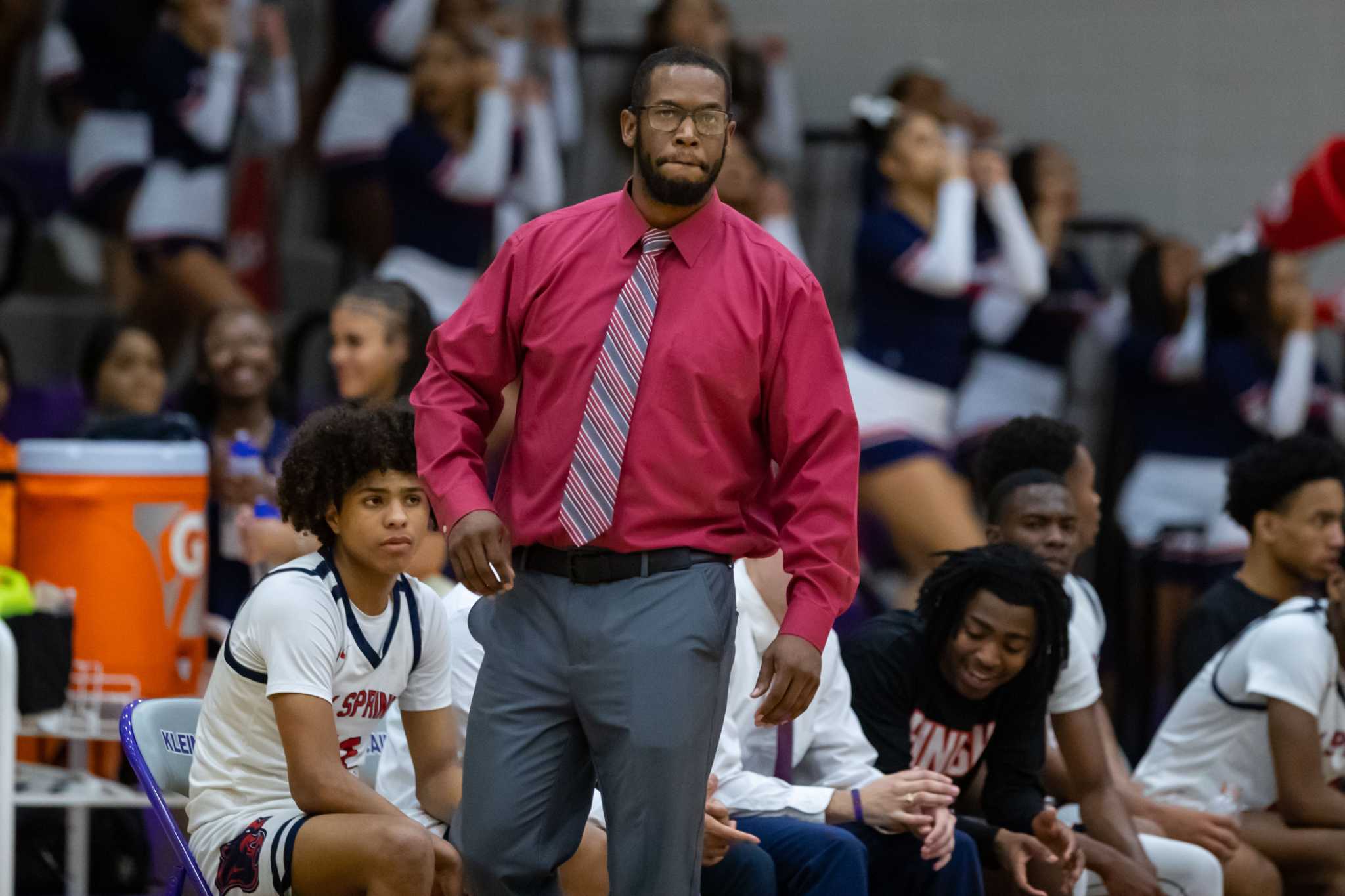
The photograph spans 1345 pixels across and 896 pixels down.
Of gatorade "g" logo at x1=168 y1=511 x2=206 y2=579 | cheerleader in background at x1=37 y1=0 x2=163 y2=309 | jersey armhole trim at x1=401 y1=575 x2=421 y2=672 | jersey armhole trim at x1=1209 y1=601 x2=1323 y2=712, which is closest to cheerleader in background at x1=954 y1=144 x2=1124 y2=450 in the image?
jersey armhole trim at x1=1209 y1=601 x2=1323 y2=712

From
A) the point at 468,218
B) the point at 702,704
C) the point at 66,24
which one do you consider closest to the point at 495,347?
the point at 702,704

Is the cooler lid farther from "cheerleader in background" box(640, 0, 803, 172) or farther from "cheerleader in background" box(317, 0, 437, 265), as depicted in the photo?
"cheerleader in background" box(640, 0, 803, 172)

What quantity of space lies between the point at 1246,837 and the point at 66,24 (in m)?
4.83

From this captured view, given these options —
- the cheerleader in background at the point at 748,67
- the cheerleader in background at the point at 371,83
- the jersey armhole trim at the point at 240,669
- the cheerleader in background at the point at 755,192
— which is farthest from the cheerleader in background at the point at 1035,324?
the jersey armhole trim at the point at 240,669

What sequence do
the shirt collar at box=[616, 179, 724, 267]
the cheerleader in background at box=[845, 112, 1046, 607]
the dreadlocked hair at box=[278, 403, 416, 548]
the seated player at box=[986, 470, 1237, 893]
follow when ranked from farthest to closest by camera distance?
the cheerleader in background at box=[845, 112, 1046, 607], the seated player at box=[986, 470, 1237, 893], the dreadlocked hair at box=[278, 403, 416, 548], the shirt collar at box=[616, 179, 724, 267]

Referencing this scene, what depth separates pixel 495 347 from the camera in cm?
301

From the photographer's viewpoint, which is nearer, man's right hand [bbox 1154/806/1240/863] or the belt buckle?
the belt buckle

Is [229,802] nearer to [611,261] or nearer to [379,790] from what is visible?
[379,790]

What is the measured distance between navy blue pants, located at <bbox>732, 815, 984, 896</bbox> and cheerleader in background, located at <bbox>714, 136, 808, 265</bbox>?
2.45 meters

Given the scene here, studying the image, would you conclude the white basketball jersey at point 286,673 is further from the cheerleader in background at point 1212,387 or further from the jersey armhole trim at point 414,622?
the cheerleader in background at point 1212,387

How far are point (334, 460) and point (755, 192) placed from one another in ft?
11.1

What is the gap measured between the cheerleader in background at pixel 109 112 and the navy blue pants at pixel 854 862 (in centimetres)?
394

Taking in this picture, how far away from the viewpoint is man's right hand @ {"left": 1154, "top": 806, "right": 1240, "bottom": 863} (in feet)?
13.7

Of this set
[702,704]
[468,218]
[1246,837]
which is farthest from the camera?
[468,218]
